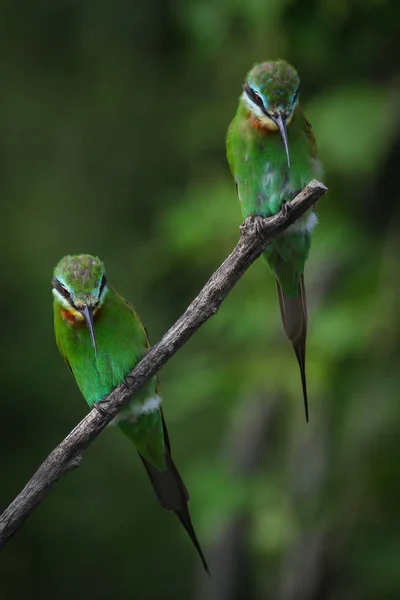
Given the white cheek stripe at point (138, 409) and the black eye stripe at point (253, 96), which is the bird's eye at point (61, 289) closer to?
the white cheek stripe at point (138, 409)

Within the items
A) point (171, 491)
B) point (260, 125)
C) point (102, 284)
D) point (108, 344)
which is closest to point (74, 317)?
point (108, 344)

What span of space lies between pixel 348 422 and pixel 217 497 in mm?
962

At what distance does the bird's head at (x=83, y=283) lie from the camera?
282cm

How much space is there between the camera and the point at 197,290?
645 cm

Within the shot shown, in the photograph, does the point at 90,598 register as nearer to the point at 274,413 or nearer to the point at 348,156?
the point at 274,413

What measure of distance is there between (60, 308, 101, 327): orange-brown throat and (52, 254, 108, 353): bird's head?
0.50 feet

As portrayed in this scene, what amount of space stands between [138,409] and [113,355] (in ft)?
0.62

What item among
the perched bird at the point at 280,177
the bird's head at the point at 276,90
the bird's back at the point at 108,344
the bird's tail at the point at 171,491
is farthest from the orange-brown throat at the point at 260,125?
the bird's tail at the point at 171,491

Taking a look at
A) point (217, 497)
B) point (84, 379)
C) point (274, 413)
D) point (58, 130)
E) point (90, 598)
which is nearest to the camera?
point (84, 379)

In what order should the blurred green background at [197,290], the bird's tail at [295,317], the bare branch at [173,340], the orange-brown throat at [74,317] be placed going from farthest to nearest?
the blurred green background at [197,290] → the orange-brown throat at [74,317] → the bird's tail at [295,317] → the bare branch at [173,340]

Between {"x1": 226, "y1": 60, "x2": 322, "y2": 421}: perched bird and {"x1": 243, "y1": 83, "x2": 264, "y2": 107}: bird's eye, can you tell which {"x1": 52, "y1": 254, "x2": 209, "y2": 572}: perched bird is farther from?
{"x1": 243, "y1": 83, "x2": 264, "y2": 107}: bird's eye

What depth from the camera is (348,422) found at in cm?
562

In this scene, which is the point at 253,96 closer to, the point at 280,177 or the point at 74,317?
the point at 280,177

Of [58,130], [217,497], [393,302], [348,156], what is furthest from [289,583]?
[58,130]
